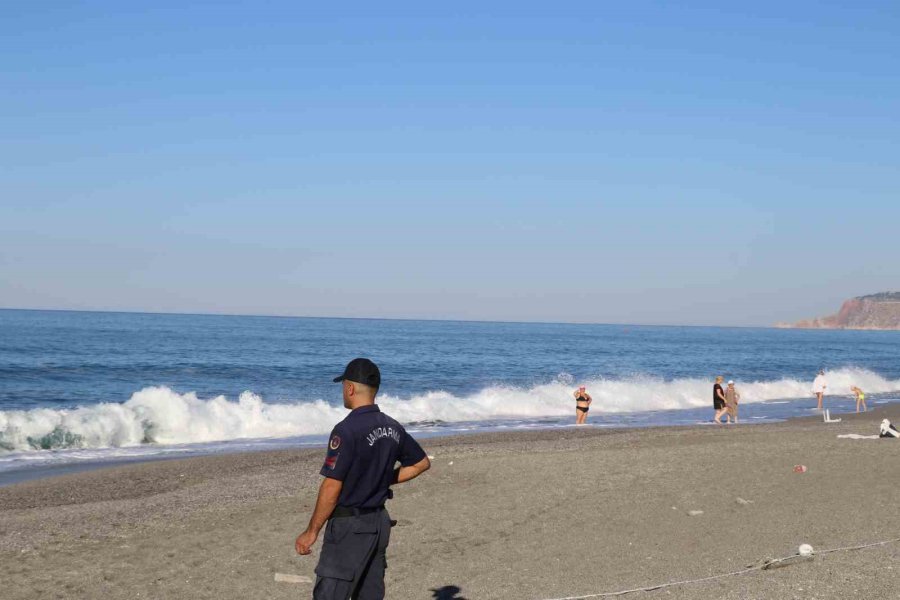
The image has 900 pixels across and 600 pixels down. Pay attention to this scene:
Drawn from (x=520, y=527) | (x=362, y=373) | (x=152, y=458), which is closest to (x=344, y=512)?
(x=362, y=373)

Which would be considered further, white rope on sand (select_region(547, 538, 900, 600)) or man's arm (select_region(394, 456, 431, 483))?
white rope on sand (select_region(547, 538, 900, 600))

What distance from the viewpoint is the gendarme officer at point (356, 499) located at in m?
4.94

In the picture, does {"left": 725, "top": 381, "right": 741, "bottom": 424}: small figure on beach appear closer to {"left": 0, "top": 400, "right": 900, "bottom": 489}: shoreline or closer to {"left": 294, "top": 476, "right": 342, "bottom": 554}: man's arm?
{"left": 0, "top": 400, "right": 900, "bottom": 489}: shoreline

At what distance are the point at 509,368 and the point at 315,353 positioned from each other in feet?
51.0

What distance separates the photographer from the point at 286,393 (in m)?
37.2

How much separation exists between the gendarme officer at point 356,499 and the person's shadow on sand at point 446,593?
8.46ft

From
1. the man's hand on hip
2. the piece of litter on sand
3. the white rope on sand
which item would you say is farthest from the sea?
the man's hand on hip

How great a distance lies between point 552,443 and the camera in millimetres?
19406

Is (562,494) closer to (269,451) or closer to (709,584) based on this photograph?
(709,584)

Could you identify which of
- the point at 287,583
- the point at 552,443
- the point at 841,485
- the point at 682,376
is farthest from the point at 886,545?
the point at 682,376

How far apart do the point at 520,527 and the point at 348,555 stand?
17.3 ft

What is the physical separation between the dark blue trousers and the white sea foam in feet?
61.0

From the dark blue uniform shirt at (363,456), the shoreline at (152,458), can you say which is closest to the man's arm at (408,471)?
the dark blue uniform shirt at (363,456)

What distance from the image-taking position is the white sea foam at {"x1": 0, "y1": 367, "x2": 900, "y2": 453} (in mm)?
22875
